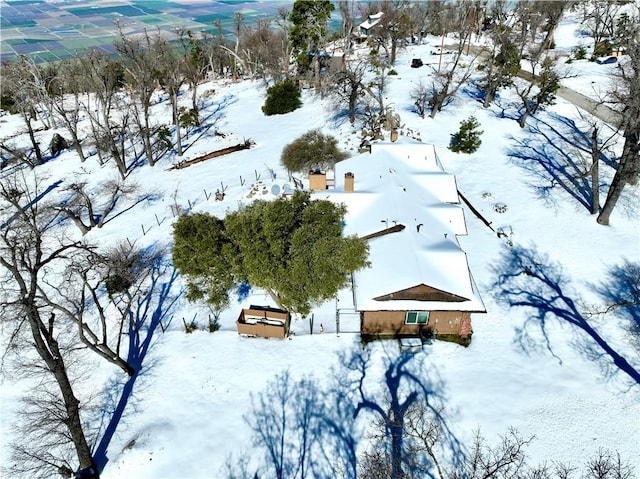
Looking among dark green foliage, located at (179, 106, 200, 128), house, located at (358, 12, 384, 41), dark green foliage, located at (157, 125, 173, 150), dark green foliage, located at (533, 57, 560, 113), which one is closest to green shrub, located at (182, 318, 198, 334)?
dark green foliage, located at (157, 125, 173, 150)

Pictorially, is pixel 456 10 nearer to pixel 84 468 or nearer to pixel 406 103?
pixel 406 103

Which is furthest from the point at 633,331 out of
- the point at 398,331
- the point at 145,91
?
the point at 145,91

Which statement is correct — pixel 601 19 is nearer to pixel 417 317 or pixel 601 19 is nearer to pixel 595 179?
pixel 595 179

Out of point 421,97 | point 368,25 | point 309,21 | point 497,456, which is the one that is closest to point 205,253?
point 497,456

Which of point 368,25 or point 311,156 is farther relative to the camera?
point 368,25

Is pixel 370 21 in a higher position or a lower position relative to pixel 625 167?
higher

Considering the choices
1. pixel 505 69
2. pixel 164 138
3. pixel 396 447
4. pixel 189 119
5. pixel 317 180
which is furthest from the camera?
pixel 189 119
